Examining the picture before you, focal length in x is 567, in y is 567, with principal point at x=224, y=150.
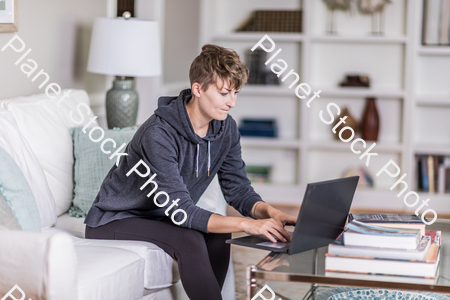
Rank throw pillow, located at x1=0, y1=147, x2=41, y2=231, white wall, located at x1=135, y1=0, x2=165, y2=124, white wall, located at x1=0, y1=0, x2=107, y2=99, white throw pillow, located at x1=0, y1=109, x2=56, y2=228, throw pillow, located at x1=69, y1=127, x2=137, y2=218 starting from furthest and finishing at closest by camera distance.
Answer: white wall, located at x1=135, y1=0, x2=165, y2=124 < white wall, located at x1=0, y1=0, x2=107, y2=99 < throw pillow, located at x1=69, y1=127, x2=137, y2=218 < white throw pillow, located at x1=0, y1=109, x2=56, y2=228 < throw pillow, located at x1=0, y1=147, x2=41, y2=231

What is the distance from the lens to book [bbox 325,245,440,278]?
1.35 metres

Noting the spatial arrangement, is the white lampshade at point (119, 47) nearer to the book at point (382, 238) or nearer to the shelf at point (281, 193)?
the shelf at point (281, 193)

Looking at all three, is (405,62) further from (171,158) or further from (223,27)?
(171,158)

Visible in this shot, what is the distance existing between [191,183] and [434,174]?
273 centimetres

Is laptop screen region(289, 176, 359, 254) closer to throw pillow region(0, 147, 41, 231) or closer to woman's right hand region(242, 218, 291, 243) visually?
woman's right hand region(242, 218, 291, 243)

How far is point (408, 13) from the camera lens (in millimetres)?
4012

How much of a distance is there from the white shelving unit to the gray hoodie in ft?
7.51

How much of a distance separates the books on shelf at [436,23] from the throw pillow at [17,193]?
3232 mm

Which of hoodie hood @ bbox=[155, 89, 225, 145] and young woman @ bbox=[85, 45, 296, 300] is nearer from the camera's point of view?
young woman @ bbox=[85, 45, 296, 300]

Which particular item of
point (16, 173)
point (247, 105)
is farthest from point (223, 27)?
point (16, 173)

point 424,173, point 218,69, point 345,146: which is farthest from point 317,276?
point 424,173

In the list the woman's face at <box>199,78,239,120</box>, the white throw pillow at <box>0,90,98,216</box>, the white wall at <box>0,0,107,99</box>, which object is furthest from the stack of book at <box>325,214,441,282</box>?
the white wall at <box>0,0,107,99</box>

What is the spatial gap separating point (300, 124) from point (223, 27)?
38.9 inches

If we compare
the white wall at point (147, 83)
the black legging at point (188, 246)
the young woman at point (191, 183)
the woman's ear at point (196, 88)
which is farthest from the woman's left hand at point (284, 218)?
the white wall at point (147, 83)
